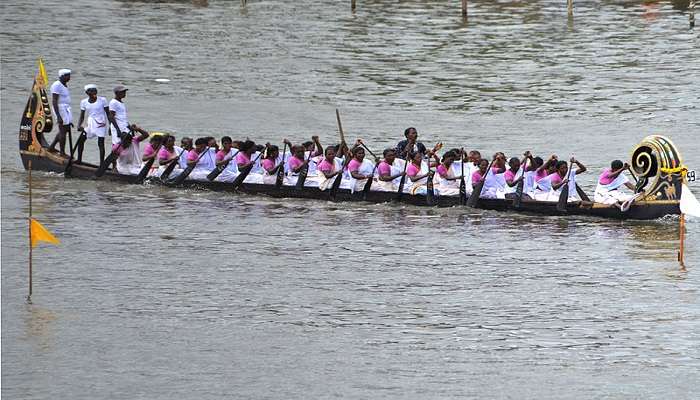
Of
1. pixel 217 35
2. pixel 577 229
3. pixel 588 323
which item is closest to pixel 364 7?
pixel 217 35

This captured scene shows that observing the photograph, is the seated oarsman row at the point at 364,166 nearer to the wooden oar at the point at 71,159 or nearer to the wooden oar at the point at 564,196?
the wooden oar at the point at 564,196

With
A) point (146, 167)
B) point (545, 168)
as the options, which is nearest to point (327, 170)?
point (146, 167)

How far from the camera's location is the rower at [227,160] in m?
28.1

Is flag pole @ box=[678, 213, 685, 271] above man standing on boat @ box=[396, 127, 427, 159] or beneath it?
beneath

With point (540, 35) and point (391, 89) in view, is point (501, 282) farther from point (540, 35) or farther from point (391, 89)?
point (540, 35)

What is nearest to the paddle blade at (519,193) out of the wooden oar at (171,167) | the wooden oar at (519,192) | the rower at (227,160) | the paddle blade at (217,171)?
the wooden oar at (519,192)

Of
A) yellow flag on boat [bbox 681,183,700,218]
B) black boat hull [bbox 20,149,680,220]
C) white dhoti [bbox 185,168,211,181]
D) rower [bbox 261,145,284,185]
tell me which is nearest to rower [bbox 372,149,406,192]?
black boat hull [bbox 20,149,680,220]

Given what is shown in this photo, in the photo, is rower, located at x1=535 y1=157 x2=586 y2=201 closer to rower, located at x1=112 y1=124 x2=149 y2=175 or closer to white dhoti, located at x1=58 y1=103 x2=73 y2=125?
rower, located at x1=112 y1=124 x2=149 y2=175

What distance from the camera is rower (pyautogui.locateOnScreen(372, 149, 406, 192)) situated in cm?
2703

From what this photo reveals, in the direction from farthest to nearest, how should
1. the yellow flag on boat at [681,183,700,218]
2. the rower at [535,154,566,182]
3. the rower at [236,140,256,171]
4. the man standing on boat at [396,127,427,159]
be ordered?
1. the rower at [236,140,256,171]
2. the man standing on boat at [396,127,427,159]
3. the rower at [535,154,566,182]
4. the yellow flag on boat at [681,183,700,218]

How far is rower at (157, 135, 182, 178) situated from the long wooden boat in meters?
0.29

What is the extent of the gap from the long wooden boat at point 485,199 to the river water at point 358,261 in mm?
230

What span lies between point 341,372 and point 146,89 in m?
23.5

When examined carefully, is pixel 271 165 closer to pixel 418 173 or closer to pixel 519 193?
pixel 418 173
